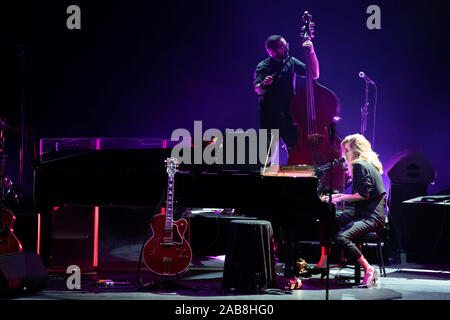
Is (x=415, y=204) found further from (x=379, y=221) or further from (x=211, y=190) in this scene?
(x=211, y=190)

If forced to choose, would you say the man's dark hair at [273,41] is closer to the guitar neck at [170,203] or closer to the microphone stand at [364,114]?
the microphone stand at [364,114]

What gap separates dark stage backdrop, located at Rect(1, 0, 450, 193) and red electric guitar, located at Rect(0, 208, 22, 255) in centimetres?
252

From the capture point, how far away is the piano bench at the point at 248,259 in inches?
193

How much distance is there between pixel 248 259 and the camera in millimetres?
4910

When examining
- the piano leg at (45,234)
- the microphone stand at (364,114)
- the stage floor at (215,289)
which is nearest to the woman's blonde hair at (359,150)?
the stage floor at (215,289)

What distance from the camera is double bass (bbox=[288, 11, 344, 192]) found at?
19.9 ft

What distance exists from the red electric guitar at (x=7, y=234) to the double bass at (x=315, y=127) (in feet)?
9.12

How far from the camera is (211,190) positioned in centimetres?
512

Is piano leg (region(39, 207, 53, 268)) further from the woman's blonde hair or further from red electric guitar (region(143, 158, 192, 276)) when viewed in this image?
→ the woman's blonde hair

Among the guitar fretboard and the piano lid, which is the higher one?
the piano lid

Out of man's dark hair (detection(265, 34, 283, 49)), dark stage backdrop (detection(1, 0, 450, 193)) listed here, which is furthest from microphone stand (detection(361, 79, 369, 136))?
man's dark hair (detection(265, 34, 283, 49))
